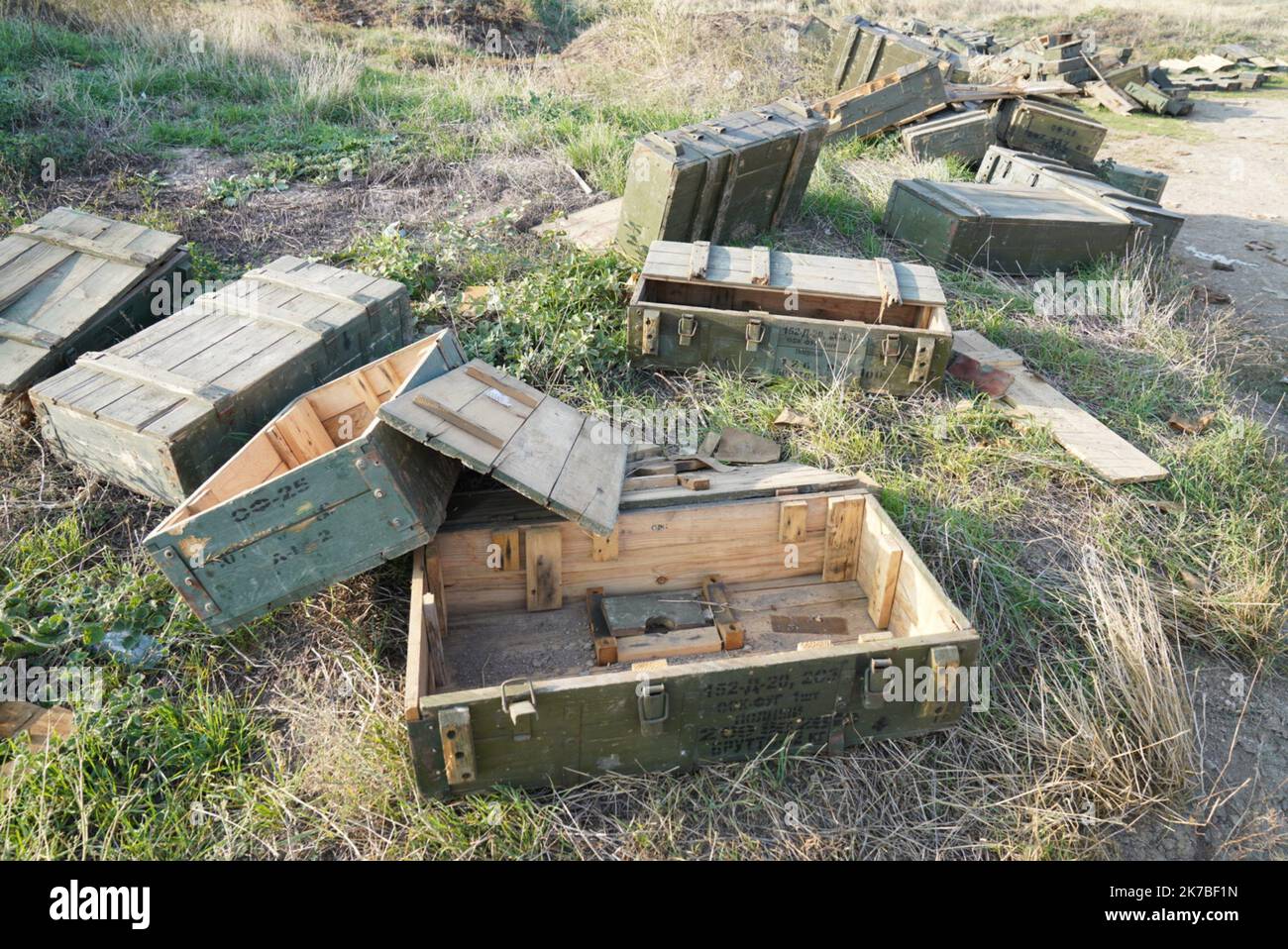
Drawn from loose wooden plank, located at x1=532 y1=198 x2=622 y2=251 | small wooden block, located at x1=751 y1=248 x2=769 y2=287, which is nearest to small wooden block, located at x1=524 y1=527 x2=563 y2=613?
small wooden block, located at x1=751 y1=248 x2=769 y2=287

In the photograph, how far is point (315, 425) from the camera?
4.14m

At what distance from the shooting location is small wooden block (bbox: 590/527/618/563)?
4.07 meters

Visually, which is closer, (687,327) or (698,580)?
(698,580)

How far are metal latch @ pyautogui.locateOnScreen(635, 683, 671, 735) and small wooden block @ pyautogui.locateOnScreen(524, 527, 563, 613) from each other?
113 cm

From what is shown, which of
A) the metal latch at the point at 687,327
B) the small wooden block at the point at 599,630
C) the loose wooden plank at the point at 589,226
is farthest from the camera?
the loose wooden plank at the point at 589,226

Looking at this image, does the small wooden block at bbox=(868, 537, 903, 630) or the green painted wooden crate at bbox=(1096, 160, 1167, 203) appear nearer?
the small wooden block at bbox=(868, 537, 903, 630)

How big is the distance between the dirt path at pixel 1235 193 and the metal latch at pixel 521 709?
754cm

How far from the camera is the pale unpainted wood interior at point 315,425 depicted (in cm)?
365

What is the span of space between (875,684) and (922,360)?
104 inches

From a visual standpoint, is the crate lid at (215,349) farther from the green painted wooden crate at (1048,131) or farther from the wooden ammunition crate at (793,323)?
the green painted wooden crate at (1048,131)

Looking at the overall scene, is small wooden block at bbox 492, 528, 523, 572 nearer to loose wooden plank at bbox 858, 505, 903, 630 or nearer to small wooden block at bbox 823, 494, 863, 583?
small wooden block at bbox 823, 494, 863, 583

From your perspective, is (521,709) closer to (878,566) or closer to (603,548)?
(603,548)

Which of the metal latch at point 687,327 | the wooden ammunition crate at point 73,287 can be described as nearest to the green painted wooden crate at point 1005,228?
the metal latch at point 687,327
